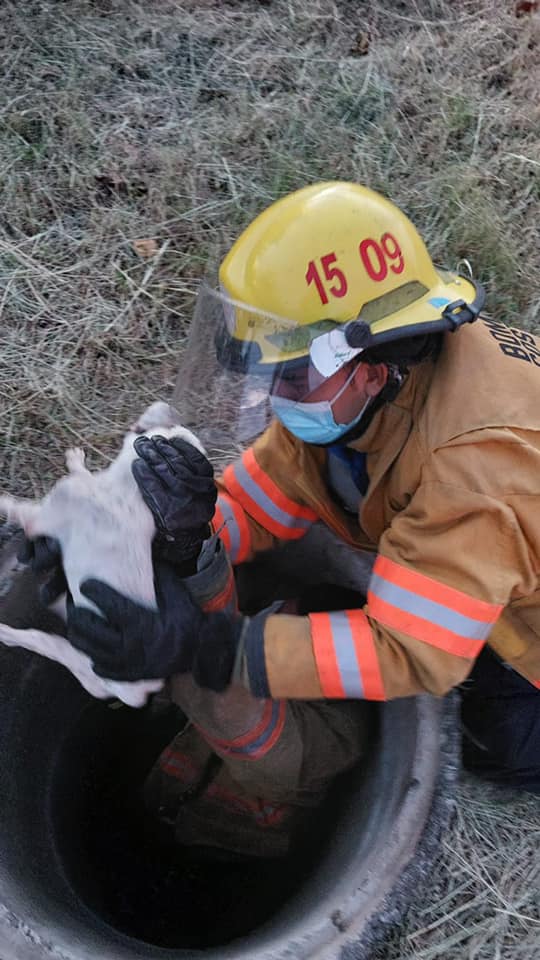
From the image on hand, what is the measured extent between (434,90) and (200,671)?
2772 millimetres

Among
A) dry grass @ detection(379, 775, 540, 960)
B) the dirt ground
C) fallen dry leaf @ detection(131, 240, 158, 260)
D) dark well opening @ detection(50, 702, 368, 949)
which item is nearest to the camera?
dry grass @ detection(379, 775, 540, 960)

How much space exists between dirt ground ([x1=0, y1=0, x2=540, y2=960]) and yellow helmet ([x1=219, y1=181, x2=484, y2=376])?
3.52 feet

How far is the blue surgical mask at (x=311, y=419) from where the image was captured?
1.58 m

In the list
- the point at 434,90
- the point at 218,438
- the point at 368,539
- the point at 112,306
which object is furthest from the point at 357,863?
the point at 434,90

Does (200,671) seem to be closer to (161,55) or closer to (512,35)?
(161,55)

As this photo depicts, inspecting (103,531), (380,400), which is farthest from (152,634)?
(380,400)

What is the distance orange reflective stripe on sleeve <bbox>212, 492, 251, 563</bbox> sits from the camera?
1.95 metres

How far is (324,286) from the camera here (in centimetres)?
147

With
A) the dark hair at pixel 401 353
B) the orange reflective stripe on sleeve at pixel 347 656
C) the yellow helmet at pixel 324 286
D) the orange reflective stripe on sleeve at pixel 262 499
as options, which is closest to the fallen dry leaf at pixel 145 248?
the orange reflective stripe on sleeve at pixel 262 499

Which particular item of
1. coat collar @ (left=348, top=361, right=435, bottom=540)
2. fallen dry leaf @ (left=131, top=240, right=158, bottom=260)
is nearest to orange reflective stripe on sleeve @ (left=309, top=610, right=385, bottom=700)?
coat collar @ (left=348, top=361, right=435, bottom=540)

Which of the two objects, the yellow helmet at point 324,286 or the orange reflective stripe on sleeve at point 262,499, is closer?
the yellow helmet at point 324,286

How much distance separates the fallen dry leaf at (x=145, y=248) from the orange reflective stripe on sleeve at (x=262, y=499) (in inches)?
45.0

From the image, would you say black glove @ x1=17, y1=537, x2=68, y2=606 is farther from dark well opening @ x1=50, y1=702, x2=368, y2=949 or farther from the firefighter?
dark well opening @ x1=50, y1=702, x2=368, y2=949

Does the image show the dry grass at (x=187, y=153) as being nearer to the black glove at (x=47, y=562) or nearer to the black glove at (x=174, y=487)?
the black glove at (x=47, y=562)
